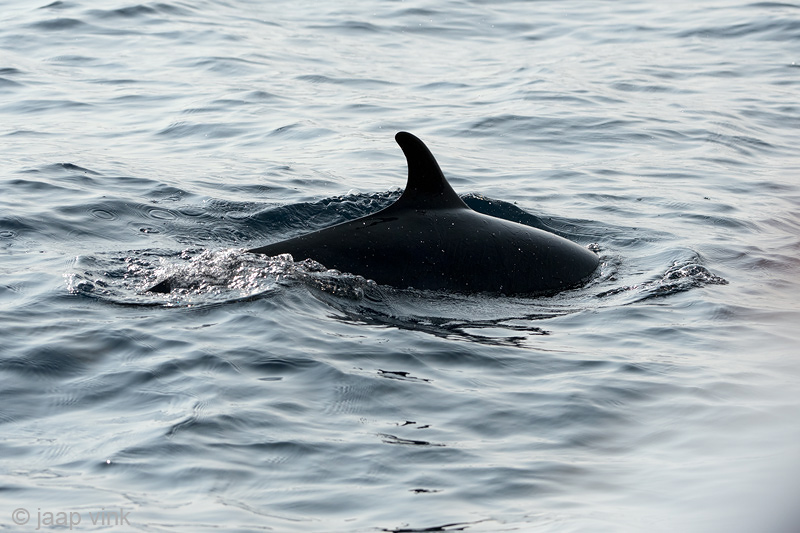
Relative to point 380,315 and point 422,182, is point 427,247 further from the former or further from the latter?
point 380,315

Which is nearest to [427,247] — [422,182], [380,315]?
[422,182]

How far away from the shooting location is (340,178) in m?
12.3

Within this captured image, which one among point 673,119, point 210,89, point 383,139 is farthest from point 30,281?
point 673,119

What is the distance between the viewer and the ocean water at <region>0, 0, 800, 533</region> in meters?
4.79

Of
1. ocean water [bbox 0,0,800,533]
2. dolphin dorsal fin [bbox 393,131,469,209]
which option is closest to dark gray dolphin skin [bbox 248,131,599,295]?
dolphin dorsal fin [bbox 393,131,469,209]

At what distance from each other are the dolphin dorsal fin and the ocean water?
0.79 meters

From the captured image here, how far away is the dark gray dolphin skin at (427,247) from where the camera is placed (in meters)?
7.79

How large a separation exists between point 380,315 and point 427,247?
80 centimetres

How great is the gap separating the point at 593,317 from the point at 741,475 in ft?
10.4

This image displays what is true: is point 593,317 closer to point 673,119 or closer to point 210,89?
point 673,119

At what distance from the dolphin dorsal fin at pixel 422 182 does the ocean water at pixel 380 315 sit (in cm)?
79

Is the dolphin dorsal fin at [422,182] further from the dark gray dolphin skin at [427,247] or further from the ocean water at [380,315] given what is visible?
the ocean water at [380,315]

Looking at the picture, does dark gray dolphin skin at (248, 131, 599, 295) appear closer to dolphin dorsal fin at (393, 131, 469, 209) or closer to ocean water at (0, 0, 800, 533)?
dolphin dorsal fin at (393, 131, 469, 209)

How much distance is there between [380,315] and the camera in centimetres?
740
